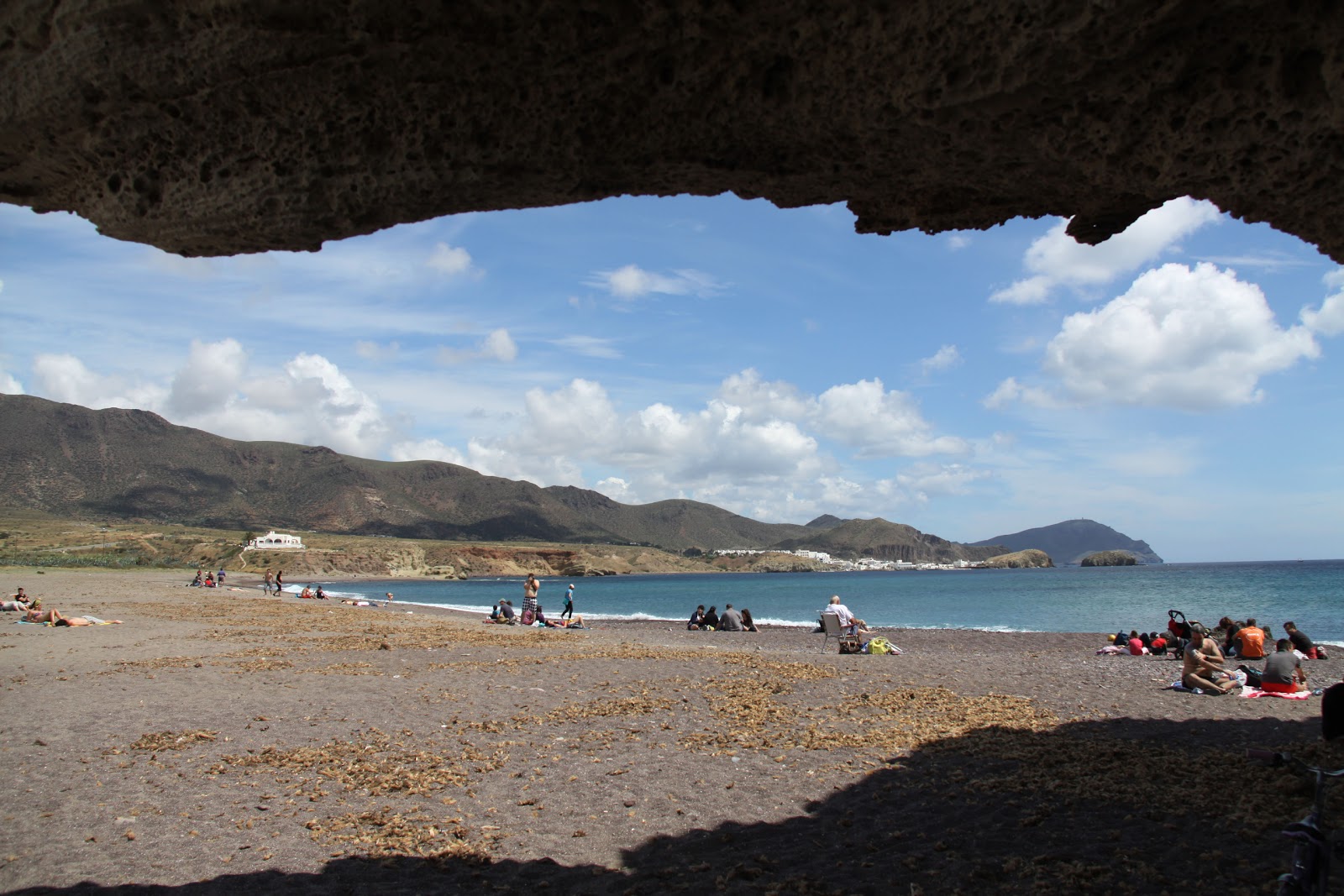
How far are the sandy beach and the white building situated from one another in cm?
9961

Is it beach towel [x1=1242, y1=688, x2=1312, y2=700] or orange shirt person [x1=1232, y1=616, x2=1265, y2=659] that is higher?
orange shirt person [x1=1232, y1=616, x2=1265, y2=659]

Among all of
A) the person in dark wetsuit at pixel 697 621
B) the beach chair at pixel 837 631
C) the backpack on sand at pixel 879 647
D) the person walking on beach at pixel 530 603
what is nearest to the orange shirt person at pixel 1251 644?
the backpack on sand at pixel 879 647

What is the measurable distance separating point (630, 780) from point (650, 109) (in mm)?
5441

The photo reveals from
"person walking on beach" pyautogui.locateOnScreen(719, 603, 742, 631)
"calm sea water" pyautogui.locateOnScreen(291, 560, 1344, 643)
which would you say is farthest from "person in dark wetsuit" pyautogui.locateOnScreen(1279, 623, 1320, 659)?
"person walking on beach" pyautogui.locateOnScreen(719, 603, 742, 631)

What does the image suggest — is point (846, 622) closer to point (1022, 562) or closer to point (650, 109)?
point (650, 109)

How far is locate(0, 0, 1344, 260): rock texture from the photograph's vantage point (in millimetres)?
2822

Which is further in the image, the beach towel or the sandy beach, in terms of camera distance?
the beach towel

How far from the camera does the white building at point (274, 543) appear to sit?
333 feet

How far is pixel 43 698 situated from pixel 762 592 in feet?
250

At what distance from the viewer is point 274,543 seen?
107m

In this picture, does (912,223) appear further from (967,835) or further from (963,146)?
(967,835)

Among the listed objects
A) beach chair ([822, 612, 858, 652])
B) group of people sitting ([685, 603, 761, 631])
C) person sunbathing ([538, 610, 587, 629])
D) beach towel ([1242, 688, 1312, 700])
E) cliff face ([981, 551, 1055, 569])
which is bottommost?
cliff face ([981, 551, 1055, 569])

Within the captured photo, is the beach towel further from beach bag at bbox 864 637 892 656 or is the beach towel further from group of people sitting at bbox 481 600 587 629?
group of people sitting at bbox 481 600 587 629

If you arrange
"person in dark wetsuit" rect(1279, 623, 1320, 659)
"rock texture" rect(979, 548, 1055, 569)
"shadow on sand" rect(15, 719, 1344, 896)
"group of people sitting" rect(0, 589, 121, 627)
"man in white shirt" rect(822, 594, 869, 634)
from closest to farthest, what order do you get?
"shadow on sand" rect(15, 719, 1344, 896), "person in dark wetsuit" rect(1279, 623, 1320, 659), "man in white shirt" rect(822, 594, 869, 634), "group of people sitting" rect(0, 589, 121, 627), "rock texture" rect(979, 548, 1055, 569)
